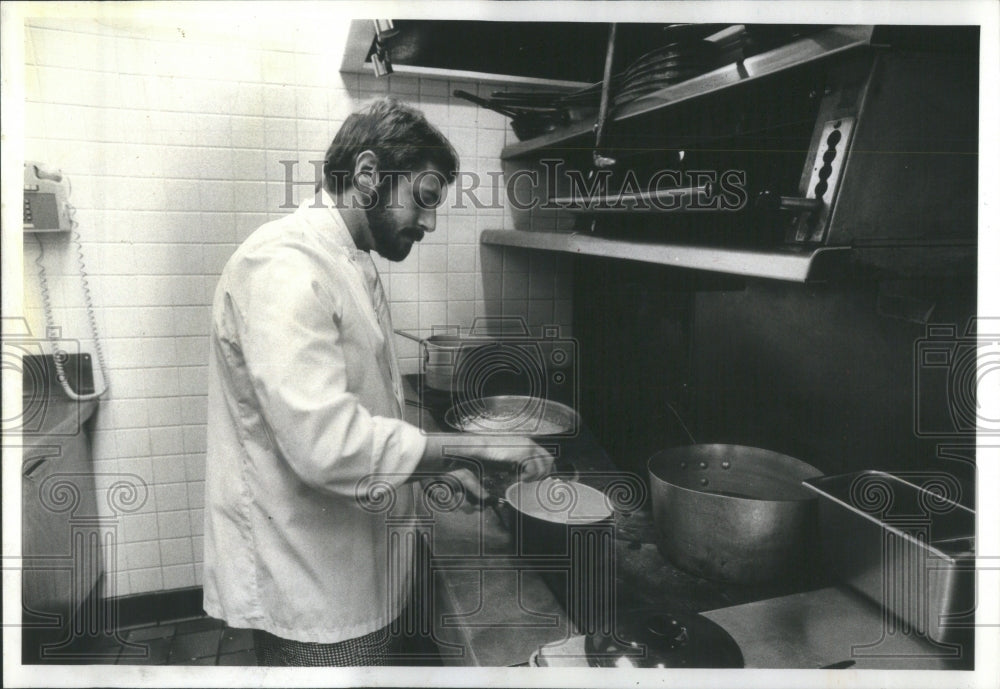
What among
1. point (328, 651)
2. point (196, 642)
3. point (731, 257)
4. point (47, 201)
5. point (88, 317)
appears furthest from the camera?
point (196, 642)

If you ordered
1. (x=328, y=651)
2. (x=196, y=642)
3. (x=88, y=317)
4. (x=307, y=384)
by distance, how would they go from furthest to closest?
(x=196, y=642), (x=88, y=317), (x=328, y=651), (x=307, y=384)

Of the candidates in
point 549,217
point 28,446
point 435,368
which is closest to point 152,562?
point 28,446

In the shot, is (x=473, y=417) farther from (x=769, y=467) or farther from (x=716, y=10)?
(x=716, y=10)

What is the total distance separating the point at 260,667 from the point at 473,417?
65 centimetres

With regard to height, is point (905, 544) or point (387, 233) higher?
point (387, 233)

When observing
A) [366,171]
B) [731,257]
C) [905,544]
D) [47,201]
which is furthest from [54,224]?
[905,544]

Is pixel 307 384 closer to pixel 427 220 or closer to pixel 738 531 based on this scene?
pixel 427 220

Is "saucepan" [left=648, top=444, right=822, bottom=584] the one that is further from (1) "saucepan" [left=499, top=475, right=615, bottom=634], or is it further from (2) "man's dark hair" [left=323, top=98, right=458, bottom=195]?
(2) "man's dark hair" [left=323, top=98, right=458, bottom=195]

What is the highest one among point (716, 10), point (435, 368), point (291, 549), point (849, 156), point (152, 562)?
point (716, 10)

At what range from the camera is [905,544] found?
82cm

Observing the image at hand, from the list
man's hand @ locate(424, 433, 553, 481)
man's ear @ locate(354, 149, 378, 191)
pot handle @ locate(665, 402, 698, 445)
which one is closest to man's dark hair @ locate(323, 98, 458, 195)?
man's ear @ locate(354, 149, 378, 191)

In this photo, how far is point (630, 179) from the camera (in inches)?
44.0

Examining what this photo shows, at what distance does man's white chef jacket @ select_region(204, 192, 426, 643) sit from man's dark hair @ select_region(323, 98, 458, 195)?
0.07m

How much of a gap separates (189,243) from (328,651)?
111 cm
